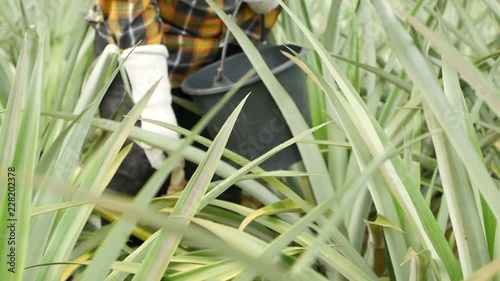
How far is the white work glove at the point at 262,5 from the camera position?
109cm

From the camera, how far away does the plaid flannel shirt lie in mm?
989

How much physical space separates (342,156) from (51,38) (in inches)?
23.5

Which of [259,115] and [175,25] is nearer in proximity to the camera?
[259,115]

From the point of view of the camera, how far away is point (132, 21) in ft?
3.24

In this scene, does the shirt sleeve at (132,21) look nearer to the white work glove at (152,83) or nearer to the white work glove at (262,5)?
the white work glove at (152,83)

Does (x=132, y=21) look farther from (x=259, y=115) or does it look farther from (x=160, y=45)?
(x=259, y=115)

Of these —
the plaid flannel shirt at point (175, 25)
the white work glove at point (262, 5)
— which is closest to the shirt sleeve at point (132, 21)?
the plaid flannel shirt at point (175, 25)

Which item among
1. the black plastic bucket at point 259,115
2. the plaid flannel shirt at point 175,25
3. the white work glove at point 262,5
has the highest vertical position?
the white work glove at point 262,5

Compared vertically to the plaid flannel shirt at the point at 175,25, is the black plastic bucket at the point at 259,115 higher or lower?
lower

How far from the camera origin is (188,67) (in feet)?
3.69

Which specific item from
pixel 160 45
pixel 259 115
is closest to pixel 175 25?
pixel 160 45

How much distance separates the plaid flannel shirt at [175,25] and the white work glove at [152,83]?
2 centimetres

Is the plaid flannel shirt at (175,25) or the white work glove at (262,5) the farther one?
the white work glove at (262,5)

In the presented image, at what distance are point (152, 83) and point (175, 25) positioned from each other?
150 millimetres
